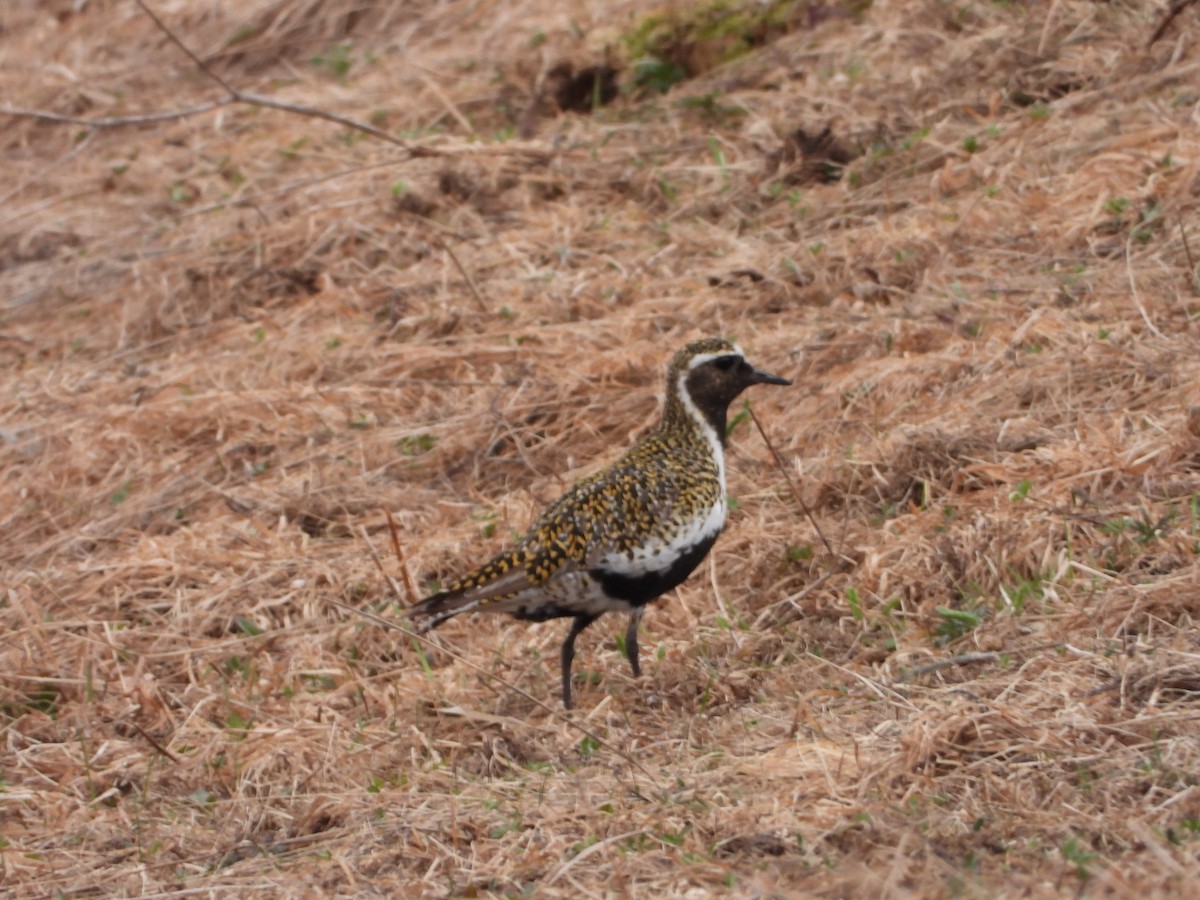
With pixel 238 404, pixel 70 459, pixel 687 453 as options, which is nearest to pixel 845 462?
pixel 687 453

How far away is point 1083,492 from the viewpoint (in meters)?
6.07

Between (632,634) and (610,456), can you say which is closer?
(632,634)

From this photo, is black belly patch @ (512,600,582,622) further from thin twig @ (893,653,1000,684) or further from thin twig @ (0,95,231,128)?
thin twig @ (0,95,231,128)

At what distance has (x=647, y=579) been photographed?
564 cm

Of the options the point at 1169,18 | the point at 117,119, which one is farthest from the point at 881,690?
the point at 117,119

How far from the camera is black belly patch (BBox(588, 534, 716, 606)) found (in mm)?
5625

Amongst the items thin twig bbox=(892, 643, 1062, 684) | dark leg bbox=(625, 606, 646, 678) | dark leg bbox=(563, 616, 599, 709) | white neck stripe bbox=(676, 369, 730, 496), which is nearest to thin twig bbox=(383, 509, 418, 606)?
dark leg bbox=(563, 616, 599, 709)

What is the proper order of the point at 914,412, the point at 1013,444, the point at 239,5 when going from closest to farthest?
the point at 1013,444 < the point at 914,412 < the point at 239,5

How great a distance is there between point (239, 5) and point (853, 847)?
11377 millimetres

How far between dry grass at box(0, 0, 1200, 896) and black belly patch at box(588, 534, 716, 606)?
1.17 feet

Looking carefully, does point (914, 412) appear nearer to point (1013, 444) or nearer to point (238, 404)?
point (1013, 444)

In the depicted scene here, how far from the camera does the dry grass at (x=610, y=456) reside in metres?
4.53

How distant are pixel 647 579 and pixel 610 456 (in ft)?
6.42

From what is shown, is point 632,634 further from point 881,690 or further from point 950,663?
point 950,663
